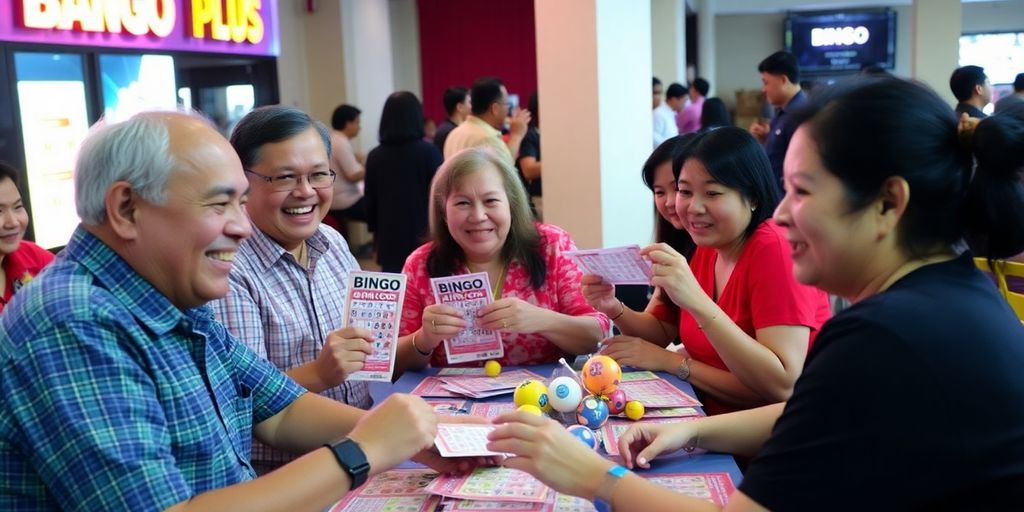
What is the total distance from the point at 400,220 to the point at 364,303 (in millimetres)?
3480

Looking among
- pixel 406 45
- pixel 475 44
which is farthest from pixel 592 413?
pixel 406 45

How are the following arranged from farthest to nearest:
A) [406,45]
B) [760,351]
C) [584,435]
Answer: [406,45]
[760,351]
[584,435]

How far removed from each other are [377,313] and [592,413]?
0.57 meters

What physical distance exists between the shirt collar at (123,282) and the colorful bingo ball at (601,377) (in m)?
1.00

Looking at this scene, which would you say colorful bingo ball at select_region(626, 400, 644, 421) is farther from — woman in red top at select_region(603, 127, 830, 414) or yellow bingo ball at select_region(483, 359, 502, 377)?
yellow bingo ball at select_region(483, 359, 502, 377)

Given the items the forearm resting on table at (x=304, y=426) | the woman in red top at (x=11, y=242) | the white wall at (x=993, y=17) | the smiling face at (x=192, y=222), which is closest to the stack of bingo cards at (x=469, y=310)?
the forearm resting on table at (x=304, y=426)

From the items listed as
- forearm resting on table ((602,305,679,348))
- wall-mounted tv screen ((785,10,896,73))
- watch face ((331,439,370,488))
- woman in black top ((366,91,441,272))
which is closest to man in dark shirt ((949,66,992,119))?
woman in black top ((366,91,441,272))

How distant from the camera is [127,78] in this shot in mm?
5156

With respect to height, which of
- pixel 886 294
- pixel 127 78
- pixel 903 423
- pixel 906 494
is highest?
pixel 127 78

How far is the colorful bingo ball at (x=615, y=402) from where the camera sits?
2.02 m

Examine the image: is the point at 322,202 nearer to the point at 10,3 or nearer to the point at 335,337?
the point at 335,337

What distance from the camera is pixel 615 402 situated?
2023mm

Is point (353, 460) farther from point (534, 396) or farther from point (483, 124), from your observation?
point (483, 124)

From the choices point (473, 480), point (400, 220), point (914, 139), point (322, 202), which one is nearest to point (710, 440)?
point (473, 480)
